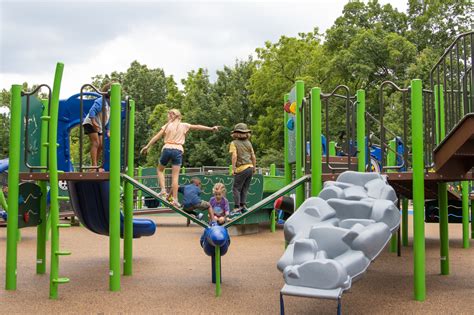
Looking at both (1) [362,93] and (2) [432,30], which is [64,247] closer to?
(1) [362,93]

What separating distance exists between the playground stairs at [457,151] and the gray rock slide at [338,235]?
0.71 metres

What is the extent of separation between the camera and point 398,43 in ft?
102

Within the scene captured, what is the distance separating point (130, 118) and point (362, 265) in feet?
14.1

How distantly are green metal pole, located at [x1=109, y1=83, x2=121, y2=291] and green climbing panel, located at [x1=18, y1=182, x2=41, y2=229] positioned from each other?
3.80ft

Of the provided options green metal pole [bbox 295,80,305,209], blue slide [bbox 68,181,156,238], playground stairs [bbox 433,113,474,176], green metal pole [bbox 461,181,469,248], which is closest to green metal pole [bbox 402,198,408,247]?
green metal pole [bbox 461,181,469,248]

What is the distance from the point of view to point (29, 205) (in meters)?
7.10

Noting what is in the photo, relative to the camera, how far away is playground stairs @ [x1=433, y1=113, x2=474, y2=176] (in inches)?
223

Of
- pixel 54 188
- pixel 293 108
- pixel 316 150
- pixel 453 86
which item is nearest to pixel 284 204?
pixel 293 108

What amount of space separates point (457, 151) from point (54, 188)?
421 centimetres

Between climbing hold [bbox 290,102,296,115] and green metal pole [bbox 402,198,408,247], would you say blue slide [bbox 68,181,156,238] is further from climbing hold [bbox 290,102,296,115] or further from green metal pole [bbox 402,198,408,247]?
green metal pole [bbox 402,198,408,247]

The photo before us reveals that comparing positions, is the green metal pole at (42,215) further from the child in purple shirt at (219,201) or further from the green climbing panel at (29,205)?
the child in purple shirt at (219,201)

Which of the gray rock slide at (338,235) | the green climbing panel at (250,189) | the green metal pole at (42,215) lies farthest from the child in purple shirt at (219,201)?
the green climbing panel at (250,189)

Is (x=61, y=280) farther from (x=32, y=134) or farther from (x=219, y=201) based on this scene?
(x=219, y=201)

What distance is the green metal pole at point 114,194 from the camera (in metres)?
6.53
